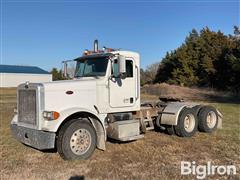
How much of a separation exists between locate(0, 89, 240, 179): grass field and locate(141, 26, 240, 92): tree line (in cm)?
3320

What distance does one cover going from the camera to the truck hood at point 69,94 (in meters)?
7.31

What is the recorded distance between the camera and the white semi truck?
23.8 feet

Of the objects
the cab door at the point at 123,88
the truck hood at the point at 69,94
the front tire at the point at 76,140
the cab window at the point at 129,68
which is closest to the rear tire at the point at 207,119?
the cab door at the point at 123,88

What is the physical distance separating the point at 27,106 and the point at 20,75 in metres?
77.1

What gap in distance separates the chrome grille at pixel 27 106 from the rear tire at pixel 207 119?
5968 mm

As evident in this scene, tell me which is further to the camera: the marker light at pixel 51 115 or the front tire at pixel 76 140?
the front tire at pixel 76 140

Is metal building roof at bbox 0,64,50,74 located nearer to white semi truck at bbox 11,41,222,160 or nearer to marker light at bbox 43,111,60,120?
white semi truck at bbox 11,41,222,160

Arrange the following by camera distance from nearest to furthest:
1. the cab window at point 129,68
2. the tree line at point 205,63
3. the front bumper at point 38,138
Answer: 1. the front bumper at point 38,138
2. the cab window at point 129,68
3. the tree line at point 205,63

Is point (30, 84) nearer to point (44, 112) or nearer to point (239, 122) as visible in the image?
point (44, 112)

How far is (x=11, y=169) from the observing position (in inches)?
269

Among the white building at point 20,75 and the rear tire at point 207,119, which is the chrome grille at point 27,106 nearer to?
the rear tire at point 207,119
